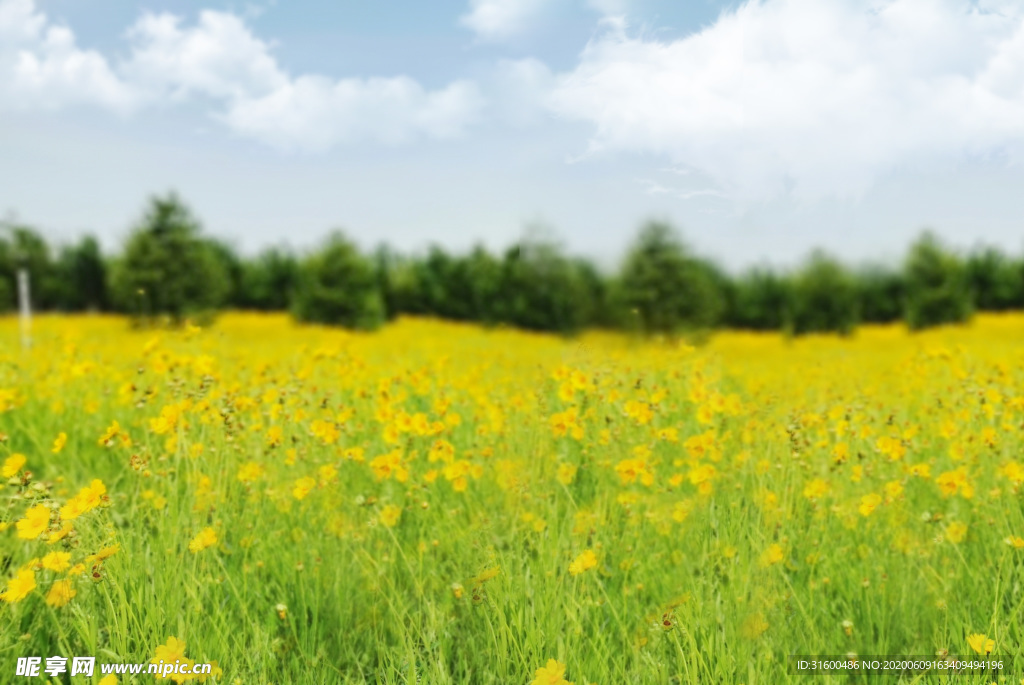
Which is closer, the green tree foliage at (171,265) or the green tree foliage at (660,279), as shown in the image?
the green tree foliage at (660,279)

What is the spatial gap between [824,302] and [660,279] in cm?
474

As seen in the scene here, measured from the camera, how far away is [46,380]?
18.5ft

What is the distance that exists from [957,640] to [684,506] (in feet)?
3.44

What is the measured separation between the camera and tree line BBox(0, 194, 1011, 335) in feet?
11.4

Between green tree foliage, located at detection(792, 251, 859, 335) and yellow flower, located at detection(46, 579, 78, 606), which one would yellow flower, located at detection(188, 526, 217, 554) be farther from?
green tree foliage, located at detection(792, 251, 859, 335)

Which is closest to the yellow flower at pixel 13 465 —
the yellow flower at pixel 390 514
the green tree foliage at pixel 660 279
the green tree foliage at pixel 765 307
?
the yellow flower at pixel 390 514

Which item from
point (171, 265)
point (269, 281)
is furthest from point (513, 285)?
point (269, 281)

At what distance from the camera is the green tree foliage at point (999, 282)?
21578mm

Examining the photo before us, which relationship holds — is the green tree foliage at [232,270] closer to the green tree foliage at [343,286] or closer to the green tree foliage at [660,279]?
the green tree foliage at [343,286]

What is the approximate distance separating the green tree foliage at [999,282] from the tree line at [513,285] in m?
0.04

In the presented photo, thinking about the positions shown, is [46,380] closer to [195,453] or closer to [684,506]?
[195,453]

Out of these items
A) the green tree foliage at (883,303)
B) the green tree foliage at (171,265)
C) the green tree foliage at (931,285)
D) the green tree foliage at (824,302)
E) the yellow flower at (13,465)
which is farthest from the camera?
the green tree foliage at (171,265)

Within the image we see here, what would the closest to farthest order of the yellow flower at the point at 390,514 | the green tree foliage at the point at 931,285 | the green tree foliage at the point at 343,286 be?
the yellow flower at the point at 390,514
the green tree foliage at the point at 931,285
the green tree foliage at the point at 343,286

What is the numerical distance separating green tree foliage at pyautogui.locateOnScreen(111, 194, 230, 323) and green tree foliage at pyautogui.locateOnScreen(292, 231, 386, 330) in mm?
5738
